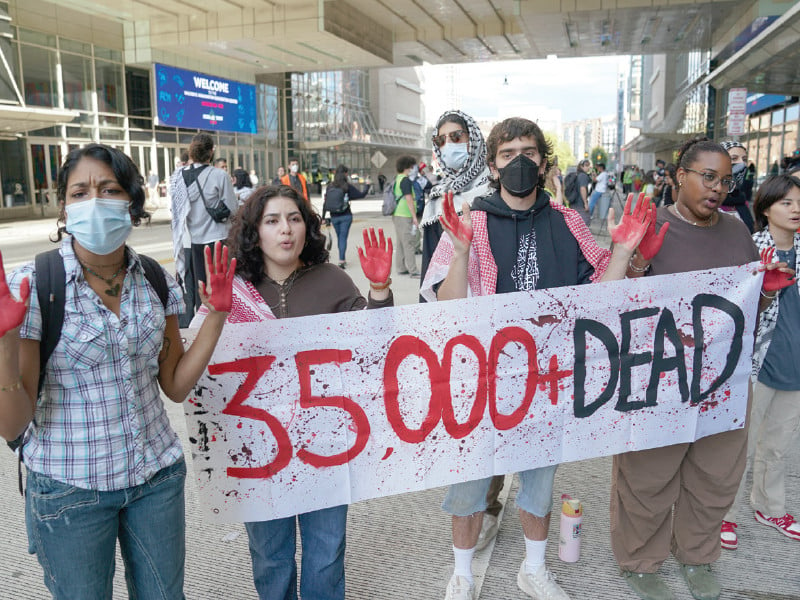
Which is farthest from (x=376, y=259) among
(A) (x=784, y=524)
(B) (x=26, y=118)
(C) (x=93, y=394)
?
(B) (x=26, y=118)

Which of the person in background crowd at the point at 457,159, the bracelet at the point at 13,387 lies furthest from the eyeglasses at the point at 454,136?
the bracelet at the point at 13,387

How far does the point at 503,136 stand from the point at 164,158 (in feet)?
106

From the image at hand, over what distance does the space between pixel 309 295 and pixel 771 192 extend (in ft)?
7.63

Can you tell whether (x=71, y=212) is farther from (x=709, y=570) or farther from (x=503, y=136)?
(x=709, y=570)

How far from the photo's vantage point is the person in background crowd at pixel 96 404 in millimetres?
1843

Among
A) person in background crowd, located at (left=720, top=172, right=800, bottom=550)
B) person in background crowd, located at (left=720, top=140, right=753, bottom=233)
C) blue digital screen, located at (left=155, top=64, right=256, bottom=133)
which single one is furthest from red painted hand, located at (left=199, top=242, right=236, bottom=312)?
blue digital screen, located at (left=155, top=64, right=256, bottom=133)

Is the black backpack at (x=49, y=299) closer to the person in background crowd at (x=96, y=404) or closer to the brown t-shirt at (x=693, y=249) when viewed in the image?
the person in background crowd at (x=96, y=404)

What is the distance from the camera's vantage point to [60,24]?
25891 millimetres

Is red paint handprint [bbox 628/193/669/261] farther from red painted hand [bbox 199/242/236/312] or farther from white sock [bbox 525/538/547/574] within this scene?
red painted hand [bbox 199/242/236/312]

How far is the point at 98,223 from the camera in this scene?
1.87 metres

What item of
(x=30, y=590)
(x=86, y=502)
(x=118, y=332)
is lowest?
(x=30, y=590)

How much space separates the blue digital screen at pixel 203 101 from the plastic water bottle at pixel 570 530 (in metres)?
29.6

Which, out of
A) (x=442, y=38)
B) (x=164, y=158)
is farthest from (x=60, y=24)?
(x=442, y=38)

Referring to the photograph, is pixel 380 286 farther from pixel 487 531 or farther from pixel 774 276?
pixel 774 276
